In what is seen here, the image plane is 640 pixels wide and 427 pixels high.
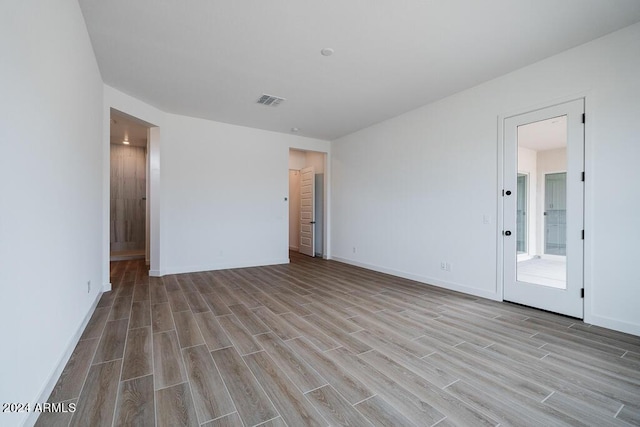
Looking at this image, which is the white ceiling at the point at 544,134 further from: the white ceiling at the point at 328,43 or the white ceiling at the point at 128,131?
the white ceiling at the point at 128,131

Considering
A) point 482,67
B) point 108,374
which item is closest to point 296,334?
point 108,374

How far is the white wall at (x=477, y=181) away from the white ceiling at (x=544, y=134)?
225mm

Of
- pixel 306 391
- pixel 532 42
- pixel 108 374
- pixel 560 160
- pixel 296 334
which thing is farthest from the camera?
pixel 560 160

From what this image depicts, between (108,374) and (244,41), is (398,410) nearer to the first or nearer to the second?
(108,374)

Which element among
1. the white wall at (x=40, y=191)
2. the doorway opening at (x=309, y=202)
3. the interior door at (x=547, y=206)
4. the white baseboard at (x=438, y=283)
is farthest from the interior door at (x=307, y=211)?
the white wall at (x=40, y=191)

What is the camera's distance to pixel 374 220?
5711 millimetres

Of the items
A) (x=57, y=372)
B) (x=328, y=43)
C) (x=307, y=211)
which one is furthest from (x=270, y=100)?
(x=57, y=372)

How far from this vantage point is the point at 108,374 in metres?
1.97

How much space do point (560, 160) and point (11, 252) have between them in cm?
475

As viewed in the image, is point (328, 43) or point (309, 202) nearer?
point (328, 43)

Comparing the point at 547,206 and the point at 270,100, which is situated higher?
the point at 270,100

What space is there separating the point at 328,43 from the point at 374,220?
11.7 ft

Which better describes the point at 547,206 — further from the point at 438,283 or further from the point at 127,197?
the point at 127,197

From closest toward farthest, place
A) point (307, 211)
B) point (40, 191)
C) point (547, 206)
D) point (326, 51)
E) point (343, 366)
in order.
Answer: point (40, 191), point (343, 366), point (326, 51), point (547, 206), point (307, 211)
